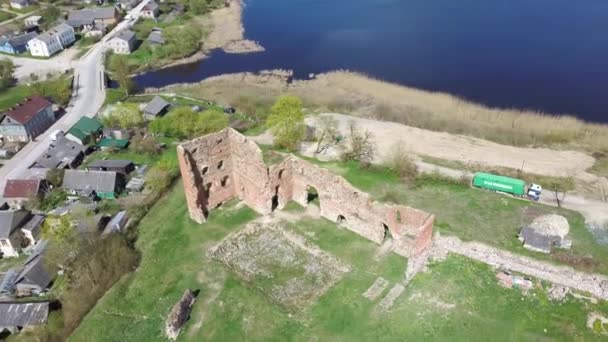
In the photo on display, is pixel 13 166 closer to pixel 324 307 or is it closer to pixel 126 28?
pixel 324 307

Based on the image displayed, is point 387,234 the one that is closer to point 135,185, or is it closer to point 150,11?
point 135,185

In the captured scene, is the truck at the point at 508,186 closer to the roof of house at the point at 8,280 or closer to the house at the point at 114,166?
the house at the point at 114,166

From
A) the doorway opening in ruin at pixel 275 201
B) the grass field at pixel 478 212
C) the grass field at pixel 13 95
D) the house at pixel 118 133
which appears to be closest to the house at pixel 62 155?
the house at pixel 118 133

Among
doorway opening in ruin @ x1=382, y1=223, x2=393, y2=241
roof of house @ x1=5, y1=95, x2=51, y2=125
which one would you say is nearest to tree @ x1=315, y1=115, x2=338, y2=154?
doorway opening in ruin @ x1=382, y1=223, x2=393, y2=241

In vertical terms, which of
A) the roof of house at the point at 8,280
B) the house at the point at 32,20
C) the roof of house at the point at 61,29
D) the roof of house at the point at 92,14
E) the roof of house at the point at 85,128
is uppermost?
the roof of house at the point at 92,14

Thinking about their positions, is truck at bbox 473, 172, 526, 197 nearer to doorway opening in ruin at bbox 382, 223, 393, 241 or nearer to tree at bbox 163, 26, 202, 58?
doorway opening in ruin at bbox 382, 223, 393, 241

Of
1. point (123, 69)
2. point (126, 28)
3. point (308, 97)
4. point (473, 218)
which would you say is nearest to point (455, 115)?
point (308, 97)
